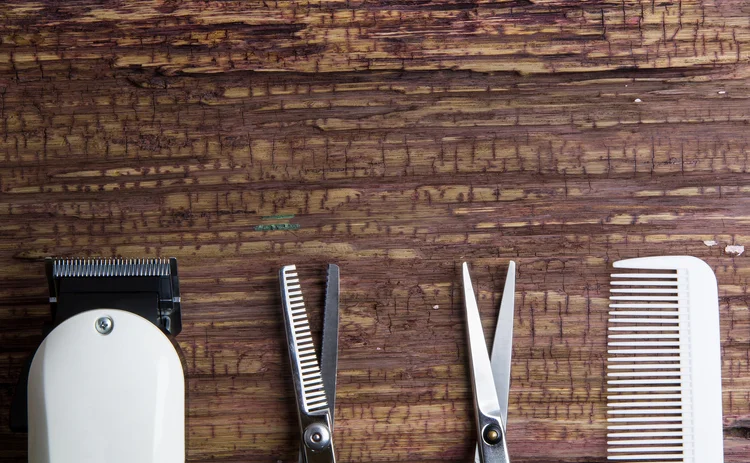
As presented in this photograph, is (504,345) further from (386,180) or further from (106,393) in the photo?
(106,393)

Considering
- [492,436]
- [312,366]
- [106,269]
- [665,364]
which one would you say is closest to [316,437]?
[312,366]

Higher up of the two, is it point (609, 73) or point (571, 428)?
point (609, 73)

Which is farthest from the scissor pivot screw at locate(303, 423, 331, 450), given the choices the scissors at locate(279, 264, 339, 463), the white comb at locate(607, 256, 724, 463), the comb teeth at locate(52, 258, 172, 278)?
the white comb at locate(607, 256, 724, 463)

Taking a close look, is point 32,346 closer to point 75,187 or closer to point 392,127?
point 75,187

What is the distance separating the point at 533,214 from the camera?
918mm

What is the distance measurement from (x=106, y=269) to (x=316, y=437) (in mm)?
356

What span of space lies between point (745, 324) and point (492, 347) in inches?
14.7

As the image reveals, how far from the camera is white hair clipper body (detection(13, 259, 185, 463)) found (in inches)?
29.2

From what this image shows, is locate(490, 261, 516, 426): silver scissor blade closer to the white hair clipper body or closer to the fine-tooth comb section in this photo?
the fine-tooth comb section

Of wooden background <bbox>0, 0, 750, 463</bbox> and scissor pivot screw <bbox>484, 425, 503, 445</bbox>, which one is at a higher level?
wooden background <bbox>0, 0, 750, 463</bbox>

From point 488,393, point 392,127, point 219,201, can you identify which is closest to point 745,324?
point 488,393

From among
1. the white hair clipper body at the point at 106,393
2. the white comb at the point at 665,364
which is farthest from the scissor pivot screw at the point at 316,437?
the white comb at the point at 665,364

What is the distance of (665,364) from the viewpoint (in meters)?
0.90

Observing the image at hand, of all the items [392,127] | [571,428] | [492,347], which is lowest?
[571,428]
